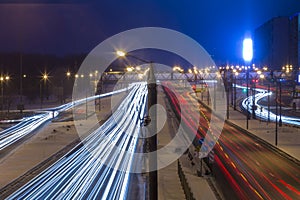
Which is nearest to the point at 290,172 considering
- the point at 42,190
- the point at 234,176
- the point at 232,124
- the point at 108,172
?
the point at 234,176

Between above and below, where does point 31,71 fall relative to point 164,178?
above

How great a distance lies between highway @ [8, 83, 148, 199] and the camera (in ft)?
45.1

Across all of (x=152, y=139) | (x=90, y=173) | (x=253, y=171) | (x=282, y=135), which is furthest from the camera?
(x=282, y=135)

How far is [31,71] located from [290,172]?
235 ft

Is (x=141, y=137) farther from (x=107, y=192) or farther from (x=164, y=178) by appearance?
(x=107, y=192)

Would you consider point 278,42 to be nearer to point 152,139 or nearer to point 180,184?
point 180,184

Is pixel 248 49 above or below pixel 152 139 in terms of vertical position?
above

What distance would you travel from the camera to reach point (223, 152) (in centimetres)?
2247

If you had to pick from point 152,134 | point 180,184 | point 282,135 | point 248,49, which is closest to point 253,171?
point 180,184

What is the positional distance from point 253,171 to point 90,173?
683 cm

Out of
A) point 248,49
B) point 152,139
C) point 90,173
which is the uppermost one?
point 248,49

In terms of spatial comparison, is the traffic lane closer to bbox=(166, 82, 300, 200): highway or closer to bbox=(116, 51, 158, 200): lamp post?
bbox=(166, 82, 300, 200): highway

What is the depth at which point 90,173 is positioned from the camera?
16750 millimetres

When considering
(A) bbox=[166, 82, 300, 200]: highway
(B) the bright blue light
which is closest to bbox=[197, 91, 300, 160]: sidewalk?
(A) bbox=[166, 82, 300, 200]: highway
